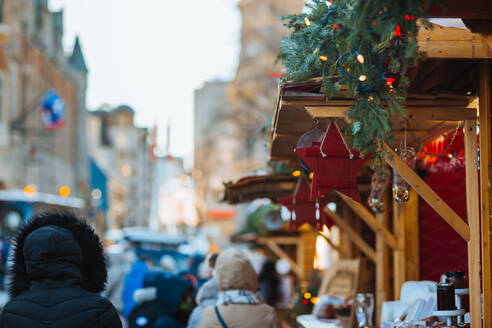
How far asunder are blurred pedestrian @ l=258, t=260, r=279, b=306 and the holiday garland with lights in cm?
1238

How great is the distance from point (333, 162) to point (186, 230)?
64.2m

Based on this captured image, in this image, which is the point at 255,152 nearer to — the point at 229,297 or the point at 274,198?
the point at 274,198

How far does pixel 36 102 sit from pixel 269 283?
19.8m

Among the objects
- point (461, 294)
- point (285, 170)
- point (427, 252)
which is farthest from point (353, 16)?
point (285, 170)

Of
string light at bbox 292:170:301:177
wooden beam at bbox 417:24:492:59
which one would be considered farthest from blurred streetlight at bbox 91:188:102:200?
wooden beam at bbox 417:24:492:59

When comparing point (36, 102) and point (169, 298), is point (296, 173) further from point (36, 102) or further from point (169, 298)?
point (36, 102)

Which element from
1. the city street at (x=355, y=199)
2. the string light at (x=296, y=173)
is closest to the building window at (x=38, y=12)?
the city street at (x=355, y=199)

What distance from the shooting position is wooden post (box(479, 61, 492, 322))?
5.07m

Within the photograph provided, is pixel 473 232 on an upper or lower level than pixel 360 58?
lower

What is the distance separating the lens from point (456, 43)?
4.87 meters

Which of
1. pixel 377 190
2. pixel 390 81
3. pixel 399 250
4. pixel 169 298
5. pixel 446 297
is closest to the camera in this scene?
pixel 390 81

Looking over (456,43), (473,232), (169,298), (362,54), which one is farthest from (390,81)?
(169,298)

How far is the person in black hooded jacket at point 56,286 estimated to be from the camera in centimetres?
418

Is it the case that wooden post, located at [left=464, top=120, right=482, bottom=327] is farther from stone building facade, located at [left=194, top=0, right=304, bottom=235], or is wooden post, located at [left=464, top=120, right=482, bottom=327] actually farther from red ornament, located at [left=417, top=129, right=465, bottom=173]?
stone building facade, located at [left=194, top=0, right=304, bottom=235]
